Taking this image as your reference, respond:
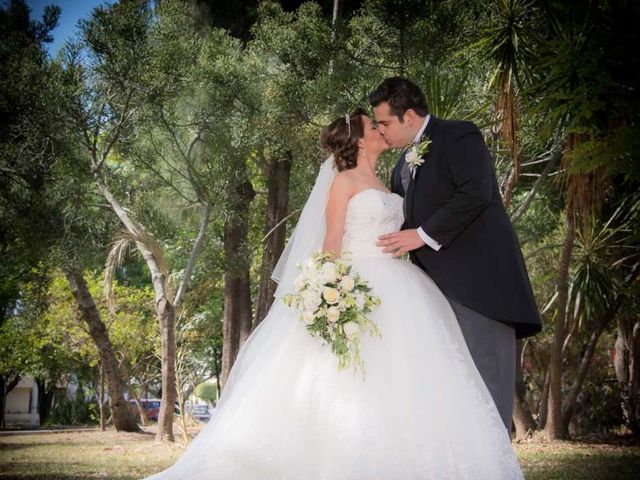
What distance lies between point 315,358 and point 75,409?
3059 cm

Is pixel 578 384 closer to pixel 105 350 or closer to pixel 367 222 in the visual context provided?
pixel 367 222

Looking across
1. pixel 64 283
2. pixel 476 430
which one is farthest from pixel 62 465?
pixel 64 283

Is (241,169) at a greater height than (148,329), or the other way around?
(241,169)

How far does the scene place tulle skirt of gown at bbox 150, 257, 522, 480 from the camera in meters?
3.28

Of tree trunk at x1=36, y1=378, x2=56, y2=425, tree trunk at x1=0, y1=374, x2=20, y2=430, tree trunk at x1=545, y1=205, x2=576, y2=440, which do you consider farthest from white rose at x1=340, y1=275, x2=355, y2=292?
tree trunk at x1=36, y1=378, x2=56, y2=425

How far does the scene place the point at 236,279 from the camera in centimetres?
1404

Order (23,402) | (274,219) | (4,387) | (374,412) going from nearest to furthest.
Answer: (374,412)
(274,219)
(4,387)
(23,402)

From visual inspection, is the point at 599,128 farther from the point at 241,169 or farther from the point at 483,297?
the point at 241,169

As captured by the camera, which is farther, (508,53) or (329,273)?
(508,53)

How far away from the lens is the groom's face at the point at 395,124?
3.92 metres

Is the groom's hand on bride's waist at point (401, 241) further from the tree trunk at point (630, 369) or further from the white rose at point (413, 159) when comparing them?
the tree trunk at point (630, 369)

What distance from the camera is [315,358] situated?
145 inches

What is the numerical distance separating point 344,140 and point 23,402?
47029 mm

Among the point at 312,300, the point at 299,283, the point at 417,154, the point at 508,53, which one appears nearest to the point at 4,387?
the point at 508,53
